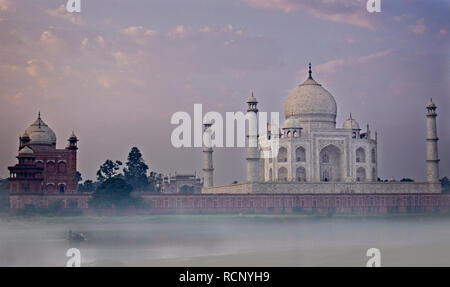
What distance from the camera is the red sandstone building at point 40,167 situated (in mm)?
43406

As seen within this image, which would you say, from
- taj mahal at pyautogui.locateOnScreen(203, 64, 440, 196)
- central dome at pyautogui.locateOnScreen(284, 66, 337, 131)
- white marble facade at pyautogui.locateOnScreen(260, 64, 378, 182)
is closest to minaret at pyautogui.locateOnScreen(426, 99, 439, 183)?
taj mahal at pyautogui.locateOnScreen(203, 64, 440, 196)

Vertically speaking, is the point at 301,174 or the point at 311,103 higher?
the point at 311,103

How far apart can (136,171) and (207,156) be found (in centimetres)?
862

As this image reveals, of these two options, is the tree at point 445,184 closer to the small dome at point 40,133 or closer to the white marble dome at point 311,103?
the white marble dome at point 311,103

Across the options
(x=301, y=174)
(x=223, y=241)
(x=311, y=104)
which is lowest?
(x=223, y=241)

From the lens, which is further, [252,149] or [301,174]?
[301,174]

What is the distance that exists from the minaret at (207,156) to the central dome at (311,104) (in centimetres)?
593

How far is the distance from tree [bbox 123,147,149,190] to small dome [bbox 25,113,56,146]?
8021mm

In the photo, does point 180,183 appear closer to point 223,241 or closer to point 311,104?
point 311,104

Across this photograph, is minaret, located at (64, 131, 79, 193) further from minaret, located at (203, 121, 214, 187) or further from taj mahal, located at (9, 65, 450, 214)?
minaret, located at (203, 121, 214, 187)

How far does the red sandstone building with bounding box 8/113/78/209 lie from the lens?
43.4 meters

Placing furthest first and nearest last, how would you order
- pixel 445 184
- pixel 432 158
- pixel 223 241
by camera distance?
pixel 445 184, pixel 432 158, pixel 223 241

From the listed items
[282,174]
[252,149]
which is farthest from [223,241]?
[282,174]

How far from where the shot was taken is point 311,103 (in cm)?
5100
